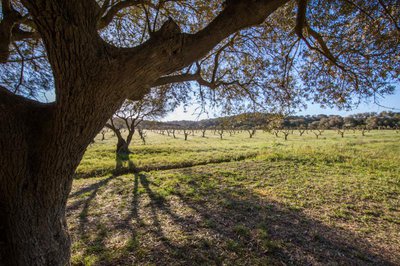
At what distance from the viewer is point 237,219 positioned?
5.89 m

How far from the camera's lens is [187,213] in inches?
250

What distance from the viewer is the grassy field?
426cm

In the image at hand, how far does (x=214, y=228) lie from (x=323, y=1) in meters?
6.44

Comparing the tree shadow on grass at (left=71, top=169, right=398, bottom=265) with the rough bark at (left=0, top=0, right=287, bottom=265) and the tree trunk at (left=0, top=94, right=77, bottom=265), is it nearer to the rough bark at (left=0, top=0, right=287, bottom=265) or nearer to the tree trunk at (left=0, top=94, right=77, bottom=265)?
the tree trunk at (left=0, top=94, right=77, bottom=265)

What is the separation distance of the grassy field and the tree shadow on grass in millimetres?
25

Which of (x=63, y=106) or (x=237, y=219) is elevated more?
(x=63, y=106)

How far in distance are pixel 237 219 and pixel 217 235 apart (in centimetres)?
114

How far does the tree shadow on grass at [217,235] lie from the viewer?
415 cm

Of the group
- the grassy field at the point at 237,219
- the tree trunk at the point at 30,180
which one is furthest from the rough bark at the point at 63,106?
the grassy field at the point at 237,219

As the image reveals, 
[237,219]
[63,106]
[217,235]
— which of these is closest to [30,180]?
[63,106]

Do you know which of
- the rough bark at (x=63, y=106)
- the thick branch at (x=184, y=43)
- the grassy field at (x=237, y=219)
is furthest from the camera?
the grassy field at (x=237, y=219)

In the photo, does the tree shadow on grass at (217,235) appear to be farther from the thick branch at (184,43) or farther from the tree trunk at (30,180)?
the thick branch at (184,43)

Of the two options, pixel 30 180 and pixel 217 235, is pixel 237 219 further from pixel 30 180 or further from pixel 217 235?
pixel 30 180

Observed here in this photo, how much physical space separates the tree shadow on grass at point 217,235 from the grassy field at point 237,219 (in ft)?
0.08
